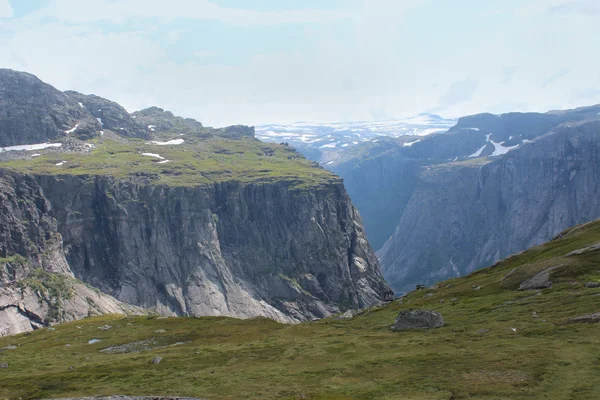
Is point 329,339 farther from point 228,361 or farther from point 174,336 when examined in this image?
point 174,336

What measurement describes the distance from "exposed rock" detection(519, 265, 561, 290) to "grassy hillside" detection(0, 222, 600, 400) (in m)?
1.16

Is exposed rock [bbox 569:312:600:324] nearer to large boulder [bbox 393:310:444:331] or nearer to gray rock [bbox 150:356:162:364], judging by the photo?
large boulder [bbox 393:310:444:331]

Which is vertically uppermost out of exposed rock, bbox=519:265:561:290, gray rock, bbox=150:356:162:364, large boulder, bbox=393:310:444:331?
exposed rock, bbox=519:265:561:290

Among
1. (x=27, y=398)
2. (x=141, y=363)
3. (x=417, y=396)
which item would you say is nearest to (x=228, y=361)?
(x=141, y=363)

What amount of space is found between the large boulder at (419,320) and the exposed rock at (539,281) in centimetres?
1741

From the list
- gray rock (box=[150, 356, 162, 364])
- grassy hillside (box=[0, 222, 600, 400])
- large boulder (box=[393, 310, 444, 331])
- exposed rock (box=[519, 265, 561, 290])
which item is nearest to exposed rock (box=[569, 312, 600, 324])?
grassy hillside (box=[0, 222, 600, 400])

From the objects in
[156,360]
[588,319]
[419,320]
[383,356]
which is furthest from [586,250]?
[156,360]

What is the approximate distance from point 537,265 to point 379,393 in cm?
5493

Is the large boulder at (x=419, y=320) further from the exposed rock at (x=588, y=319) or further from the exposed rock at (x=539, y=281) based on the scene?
the exposed rock at (x=588, y=319)

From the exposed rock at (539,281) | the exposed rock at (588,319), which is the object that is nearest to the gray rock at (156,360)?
the exposed rock at (588,319)

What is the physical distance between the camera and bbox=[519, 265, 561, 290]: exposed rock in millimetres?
86688

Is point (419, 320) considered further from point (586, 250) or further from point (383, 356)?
point (586, 250)

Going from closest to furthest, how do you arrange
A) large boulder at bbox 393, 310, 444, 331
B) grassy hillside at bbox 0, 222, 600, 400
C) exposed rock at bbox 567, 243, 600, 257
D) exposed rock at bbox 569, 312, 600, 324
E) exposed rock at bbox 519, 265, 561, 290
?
grassy hillside at bbox 0, 222, 600, 400 → exposed rock at bbox 569, 312, 600, 324 → large boulder at bbox 393, 310, 444, 331 → exposed rock at bbox 519, 265, 561, 290 → exposed rock at bbox 567, 243, 600, 257

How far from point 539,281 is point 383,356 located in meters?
35.6
